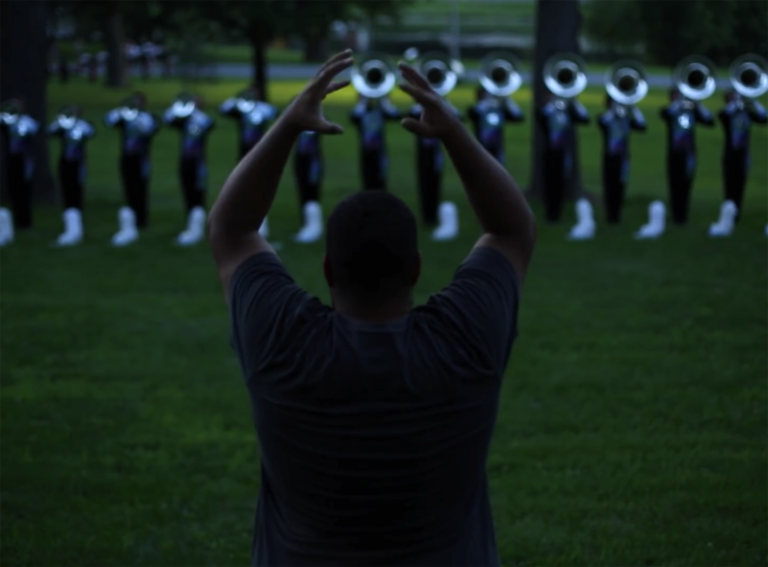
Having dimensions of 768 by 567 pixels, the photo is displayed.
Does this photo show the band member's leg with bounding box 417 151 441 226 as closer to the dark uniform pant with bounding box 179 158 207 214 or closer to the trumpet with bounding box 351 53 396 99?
the trumpet with bounding box 351 53 396 99

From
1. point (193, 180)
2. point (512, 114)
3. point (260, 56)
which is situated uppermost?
point (512, 114)

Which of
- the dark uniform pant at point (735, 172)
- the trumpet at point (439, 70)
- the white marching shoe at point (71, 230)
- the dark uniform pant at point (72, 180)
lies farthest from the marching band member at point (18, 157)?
the dark uniform pant at point (735, 172)

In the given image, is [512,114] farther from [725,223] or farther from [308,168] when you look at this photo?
[725,223]

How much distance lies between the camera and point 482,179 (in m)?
2.88

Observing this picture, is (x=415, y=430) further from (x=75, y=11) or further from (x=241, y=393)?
(x=75, y=11)

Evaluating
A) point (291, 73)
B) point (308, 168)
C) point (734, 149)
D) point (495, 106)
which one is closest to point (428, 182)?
point (495, 106)

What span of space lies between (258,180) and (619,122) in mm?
12756

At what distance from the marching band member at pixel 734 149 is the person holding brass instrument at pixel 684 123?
0.25 m

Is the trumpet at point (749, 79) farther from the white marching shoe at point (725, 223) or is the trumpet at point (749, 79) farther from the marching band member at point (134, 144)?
the marching band member at point (134, 144)

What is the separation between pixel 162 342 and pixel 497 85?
23.2 feet

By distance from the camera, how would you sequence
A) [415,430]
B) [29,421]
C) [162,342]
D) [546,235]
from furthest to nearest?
[546,235]
[162,342]
[29,421]
[415,430]

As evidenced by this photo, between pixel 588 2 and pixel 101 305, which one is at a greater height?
pixel 101 305

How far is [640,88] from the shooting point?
1542 centimetres

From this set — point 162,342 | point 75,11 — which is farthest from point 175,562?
point 75,11
